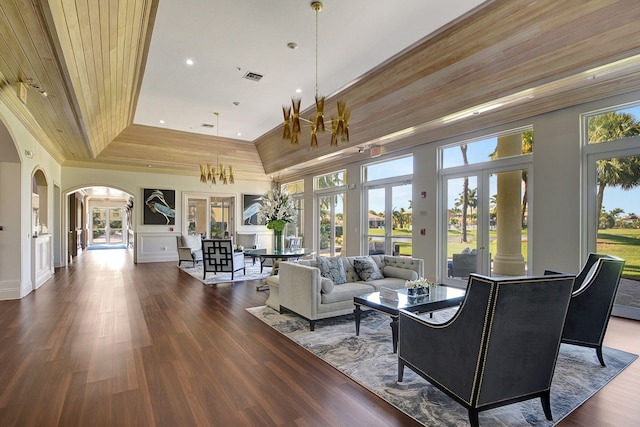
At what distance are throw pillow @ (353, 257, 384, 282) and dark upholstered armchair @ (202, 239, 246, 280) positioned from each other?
322cm

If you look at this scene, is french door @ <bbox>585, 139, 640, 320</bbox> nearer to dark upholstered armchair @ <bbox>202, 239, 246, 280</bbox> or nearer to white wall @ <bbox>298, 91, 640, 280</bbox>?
white wall @ <bbox>298, 91, 640, 280</bbox>

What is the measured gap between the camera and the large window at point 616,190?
4305mm

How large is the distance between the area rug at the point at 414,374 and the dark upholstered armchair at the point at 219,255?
9.73 ft

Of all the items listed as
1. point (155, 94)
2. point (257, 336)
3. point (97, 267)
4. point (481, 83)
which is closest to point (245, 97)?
point (155, 94)

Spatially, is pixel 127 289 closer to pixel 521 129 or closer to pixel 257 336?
pixel 257 336

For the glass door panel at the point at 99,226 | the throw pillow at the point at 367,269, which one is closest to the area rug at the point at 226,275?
the throw pillow at the point at 367,269

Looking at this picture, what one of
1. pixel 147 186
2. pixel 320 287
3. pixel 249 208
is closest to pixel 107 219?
pixel 147 186

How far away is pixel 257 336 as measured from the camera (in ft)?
12.4

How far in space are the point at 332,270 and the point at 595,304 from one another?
279cm

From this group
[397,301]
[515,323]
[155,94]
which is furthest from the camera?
[155,94]

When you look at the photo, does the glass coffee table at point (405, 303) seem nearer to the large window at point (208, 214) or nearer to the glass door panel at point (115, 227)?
the large window at point (208, 214)

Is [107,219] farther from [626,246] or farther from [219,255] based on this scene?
[626,246]

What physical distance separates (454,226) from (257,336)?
4.41 metres

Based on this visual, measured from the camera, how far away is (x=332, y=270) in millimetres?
4453
